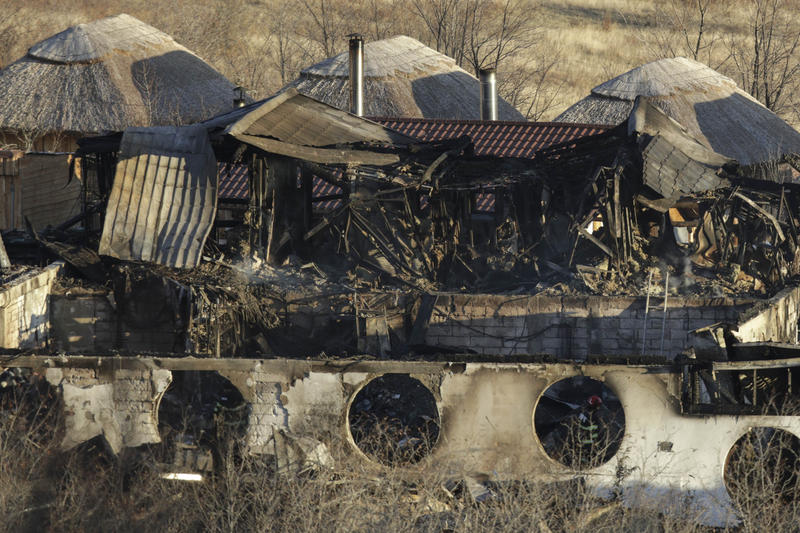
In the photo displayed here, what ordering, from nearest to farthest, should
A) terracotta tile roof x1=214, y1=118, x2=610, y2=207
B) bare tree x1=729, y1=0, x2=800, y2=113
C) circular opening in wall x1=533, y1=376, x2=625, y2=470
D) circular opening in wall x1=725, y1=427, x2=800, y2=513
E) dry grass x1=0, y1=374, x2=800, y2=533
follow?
dry grass x1=0, y1=374, x2=800, y2=533 → circular opening in wall x1=725, y1=427, x2=800, y2=513 → circular opening in wall x1=533, y1=376, x2=625, y2=470 → terracotta tile roof x1=214, y1=118, x2=610, y2=207 → bare tree x1=729, y1=0, x2=800, y2=113

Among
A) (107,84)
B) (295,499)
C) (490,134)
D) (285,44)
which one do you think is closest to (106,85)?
(107,84)

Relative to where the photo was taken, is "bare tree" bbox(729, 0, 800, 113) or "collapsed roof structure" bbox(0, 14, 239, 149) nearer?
"collapsed roof structure" bbox(0, 14, 239, 149)

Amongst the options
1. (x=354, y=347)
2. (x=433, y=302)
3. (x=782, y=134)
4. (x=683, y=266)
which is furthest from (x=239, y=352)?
(x=782, y=134)

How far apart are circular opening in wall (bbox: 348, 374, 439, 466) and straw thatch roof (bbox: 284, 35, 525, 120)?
14045mm

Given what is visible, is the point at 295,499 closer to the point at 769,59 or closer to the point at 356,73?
the point at 356,73

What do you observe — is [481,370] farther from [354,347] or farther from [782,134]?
[782,134]

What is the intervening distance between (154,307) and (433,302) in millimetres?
4316

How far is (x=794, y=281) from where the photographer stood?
17.1 metres

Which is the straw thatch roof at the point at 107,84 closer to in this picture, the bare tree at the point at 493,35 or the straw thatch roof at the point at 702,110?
the straw thatch roof at the point at 702,110

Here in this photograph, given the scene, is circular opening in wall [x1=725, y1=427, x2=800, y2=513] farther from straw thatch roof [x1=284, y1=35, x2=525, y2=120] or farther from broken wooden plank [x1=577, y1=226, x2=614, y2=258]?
straw thatch roof [x1=284, y1=35, x2=525, y2=120]

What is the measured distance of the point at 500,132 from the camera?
24062 mm

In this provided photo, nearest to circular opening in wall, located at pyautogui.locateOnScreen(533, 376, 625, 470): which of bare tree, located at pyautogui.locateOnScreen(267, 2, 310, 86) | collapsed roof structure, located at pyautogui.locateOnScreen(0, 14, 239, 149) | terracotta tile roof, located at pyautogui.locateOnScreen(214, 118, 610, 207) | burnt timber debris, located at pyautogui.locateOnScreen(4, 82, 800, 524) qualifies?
burnt timber debris, located at pyautogui.locateOnScreen(4, 82, 800, 524)

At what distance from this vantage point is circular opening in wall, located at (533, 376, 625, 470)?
11.3 metres

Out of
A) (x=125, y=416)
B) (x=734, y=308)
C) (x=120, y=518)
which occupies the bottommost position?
(x=120, y=518)
